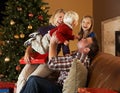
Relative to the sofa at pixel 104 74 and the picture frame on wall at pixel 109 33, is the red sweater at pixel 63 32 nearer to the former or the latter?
the sofa at pixel 104 74

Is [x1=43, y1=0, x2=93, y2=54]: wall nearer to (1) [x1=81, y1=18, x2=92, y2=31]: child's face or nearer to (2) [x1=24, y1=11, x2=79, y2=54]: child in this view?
(1) [x1=81, y1=18, x2=92, y2=31]: child's face

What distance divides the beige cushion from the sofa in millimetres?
78

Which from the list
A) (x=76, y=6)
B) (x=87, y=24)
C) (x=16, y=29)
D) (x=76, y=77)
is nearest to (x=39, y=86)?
(x=76, y=77)

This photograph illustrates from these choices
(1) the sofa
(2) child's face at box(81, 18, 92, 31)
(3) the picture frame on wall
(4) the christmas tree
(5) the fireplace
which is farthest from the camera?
(3) the picture frame on wall

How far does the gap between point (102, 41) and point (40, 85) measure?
4.14m

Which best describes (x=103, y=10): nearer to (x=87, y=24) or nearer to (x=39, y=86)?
(x=87, y=24)

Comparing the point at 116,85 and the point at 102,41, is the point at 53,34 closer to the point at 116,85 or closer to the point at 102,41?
the point at 116,85

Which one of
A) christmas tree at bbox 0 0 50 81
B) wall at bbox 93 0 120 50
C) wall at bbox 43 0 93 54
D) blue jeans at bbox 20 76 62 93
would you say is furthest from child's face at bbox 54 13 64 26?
wall at bbox 43 0 93 54

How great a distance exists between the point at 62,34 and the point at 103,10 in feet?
11.9

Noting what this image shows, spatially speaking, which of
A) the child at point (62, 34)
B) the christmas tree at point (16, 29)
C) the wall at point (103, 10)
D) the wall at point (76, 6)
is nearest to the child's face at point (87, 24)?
the child at point (62, 34)

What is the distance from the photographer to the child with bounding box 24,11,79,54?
3.24 metres

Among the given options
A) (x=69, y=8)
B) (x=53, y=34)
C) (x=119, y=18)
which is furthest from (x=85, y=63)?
(x=69, y=8)

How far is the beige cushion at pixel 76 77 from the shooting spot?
252 cm

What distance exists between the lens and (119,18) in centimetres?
597
